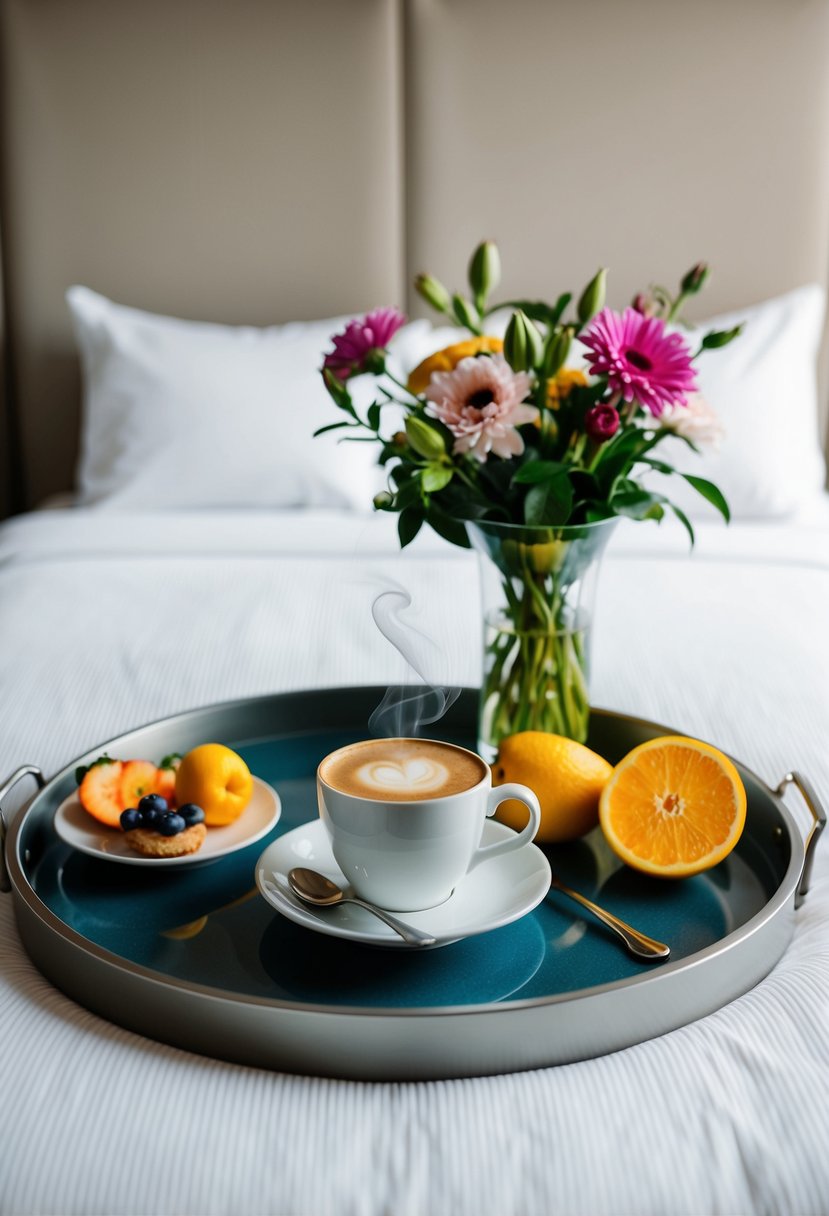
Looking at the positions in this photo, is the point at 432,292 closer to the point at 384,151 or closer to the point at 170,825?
the point at 170,825

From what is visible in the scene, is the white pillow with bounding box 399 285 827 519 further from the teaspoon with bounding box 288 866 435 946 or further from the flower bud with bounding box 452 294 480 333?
the teaspoon with bounding box 288 866 435 946

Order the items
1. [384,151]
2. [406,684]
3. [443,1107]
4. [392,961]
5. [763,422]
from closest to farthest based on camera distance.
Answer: [443,1107], [392,961], [406,684], [763,422], [384,151]

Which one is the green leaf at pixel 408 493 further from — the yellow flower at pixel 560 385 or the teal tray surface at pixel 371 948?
the teal tray surface at pixel 371 948

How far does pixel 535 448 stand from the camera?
38.9 inches

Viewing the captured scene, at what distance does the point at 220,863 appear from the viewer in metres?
0.95

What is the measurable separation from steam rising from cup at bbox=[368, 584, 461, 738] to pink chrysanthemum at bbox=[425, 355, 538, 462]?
15 cm

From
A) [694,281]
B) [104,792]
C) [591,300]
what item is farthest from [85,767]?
[694,281]

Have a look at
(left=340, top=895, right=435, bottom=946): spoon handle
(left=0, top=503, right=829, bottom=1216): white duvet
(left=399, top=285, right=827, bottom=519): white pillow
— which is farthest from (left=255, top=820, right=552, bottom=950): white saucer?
(left=399, top=285, right=827, bottom=519): white pillow

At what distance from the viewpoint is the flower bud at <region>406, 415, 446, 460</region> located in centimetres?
94

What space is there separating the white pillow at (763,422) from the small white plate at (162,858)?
161cm

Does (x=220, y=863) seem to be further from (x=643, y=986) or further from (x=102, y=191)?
(x=102, y=191)

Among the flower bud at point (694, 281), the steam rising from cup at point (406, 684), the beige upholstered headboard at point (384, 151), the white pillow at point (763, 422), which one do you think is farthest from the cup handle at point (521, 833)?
the beige upholstered headboard at point (384, 151)

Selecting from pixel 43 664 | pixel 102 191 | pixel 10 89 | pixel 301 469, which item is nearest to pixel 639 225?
pixel 301 469

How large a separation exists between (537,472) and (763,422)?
171 centimetres
